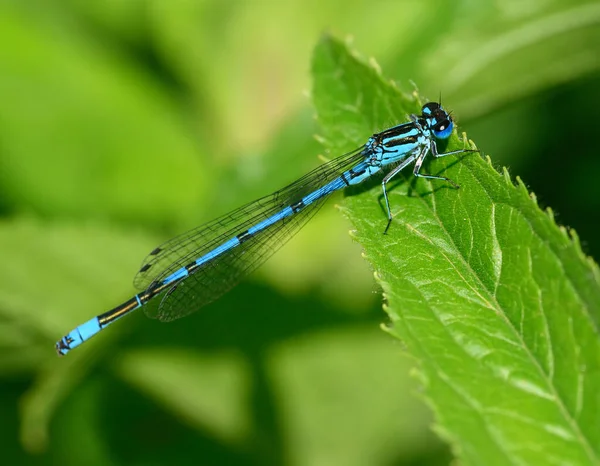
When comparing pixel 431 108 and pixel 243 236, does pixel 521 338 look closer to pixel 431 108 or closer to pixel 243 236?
pixel 431 108

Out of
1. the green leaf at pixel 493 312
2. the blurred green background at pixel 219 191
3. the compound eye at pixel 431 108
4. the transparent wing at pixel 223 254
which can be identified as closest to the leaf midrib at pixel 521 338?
the green leaf at pixel 493 312

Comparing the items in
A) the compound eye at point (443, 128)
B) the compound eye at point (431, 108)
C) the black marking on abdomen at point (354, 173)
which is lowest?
the compound eye at point (443, 128)

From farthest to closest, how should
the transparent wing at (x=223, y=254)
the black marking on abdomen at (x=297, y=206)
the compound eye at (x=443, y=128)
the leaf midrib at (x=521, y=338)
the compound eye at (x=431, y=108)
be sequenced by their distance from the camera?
1. the black marking on abdomen at (x=297, y=206)
2. the transparent wing at (x=223, y=254)
3. the compound eye at (x=431, y=108)
4. the compound eye at (x=443, y=128)
5. the leaf midrib at (x=521, y=338)

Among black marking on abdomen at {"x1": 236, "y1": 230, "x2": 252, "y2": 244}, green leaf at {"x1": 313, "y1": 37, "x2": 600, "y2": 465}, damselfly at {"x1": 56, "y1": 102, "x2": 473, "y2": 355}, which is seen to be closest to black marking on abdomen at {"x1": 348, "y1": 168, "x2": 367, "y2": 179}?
damselfly at {"x1": 56, "y1": 102, "x2": 473, "y2": 355}

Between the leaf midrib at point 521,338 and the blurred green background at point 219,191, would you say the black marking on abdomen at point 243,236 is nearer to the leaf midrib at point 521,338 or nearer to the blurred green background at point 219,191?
the blurred green background at point 219,191

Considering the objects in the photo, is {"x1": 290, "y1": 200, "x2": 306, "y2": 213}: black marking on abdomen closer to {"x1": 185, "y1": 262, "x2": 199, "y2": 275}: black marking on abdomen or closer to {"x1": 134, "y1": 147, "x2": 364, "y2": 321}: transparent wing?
{"x1": 134, "y1": 147, "x2": 364, "y2": 321}: transparent wing

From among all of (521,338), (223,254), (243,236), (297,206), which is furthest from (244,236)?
(521,338)
